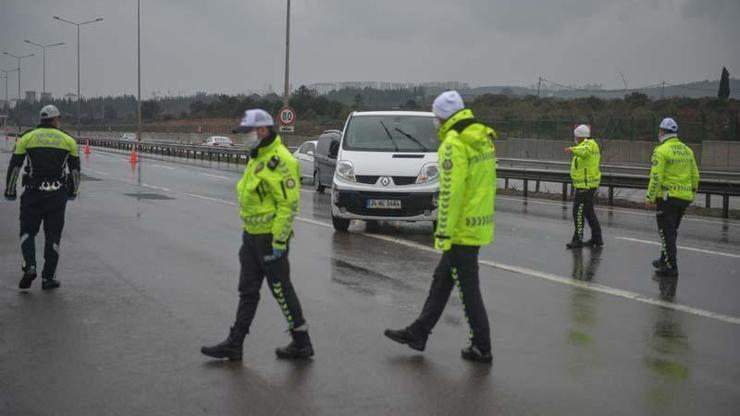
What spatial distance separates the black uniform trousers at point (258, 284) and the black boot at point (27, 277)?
352 centimetres

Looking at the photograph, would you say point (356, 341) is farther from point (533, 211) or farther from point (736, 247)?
point (533, 211)

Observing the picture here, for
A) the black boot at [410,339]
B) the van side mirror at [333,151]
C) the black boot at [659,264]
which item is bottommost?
the black boot at [410,339]

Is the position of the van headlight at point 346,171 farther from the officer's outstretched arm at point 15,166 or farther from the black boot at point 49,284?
the officer's outstretched arm at point 15,166

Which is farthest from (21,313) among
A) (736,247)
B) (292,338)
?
(736,247)

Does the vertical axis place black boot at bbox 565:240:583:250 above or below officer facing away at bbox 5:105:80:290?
below

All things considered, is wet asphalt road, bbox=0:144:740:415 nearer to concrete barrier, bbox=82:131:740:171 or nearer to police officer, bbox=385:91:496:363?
police officer, bbox=385:91:496:363

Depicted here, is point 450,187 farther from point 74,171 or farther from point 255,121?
point 74,171

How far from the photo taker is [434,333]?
763 centimetres

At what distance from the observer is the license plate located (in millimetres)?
13961

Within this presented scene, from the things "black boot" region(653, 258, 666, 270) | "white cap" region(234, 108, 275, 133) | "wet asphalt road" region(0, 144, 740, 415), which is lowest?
"wet asphalt road" region(0, 144, 740, 415)

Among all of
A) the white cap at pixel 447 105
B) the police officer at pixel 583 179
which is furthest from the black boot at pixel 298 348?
the police officer at pixel 583 179

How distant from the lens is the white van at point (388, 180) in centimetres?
1398

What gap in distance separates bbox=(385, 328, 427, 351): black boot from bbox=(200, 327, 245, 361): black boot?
113cm

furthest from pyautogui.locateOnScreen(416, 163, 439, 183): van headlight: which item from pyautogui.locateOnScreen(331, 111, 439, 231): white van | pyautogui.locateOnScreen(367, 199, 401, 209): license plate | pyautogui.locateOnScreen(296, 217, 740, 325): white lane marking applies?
pyautogui.locateOnScreen(296, 217, 740, 325): white lane marking
